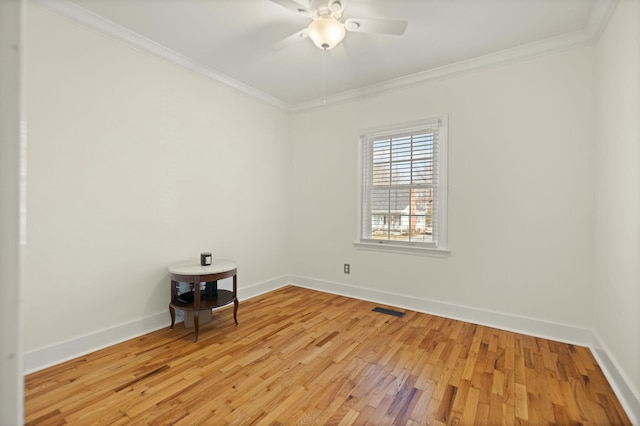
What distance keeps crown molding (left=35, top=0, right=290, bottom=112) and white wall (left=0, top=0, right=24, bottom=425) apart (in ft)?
8.66

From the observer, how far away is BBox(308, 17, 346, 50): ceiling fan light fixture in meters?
2.11

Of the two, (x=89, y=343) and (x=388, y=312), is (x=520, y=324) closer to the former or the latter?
(x=388, y=312)

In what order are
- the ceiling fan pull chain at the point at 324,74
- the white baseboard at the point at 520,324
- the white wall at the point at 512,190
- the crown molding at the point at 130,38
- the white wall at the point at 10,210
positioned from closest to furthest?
the white wall at the point at 10,210 < the white baseboard at the point at 520,324 < the crown molding at the point at 130,38 < the white wall at the point at 512,190 < the ceiling fan pull chain at the point at 324,74

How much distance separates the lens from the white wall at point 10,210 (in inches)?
16.1

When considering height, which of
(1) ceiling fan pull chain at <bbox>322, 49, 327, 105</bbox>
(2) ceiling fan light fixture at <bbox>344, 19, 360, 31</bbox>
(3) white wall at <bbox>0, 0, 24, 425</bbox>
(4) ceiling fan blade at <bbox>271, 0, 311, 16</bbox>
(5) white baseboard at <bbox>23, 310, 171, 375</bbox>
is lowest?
(5) white baseboard at <bbox>23, 310, 171, 375</bbox>

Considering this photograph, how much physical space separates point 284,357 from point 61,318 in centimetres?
175

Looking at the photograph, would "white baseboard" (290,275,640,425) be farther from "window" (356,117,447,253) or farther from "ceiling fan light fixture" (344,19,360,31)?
"ceiling fan light fixture" (344,19,360,31)

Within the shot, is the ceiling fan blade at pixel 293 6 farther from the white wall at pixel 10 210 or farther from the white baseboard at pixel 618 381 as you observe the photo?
the white baseboard at pixel 618 381

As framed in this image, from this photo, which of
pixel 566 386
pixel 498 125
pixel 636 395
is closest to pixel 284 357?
pixel 566 386

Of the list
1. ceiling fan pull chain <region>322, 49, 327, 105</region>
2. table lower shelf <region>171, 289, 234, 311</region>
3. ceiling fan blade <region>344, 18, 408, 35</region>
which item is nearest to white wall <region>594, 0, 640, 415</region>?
ceiling fan blade <region>344, 18, 408, 35</region>

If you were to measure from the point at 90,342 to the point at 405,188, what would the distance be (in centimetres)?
343

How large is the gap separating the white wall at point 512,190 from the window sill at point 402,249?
2.5 inches

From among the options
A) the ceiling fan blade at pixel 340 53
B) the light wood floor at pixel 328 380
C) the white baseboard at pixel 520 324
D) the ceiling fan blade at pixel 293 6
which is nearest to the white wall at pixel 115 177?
the light wood floor at pixel 328 380

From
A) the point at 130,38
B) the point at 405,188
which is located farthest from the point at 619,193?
the point at 130,38
